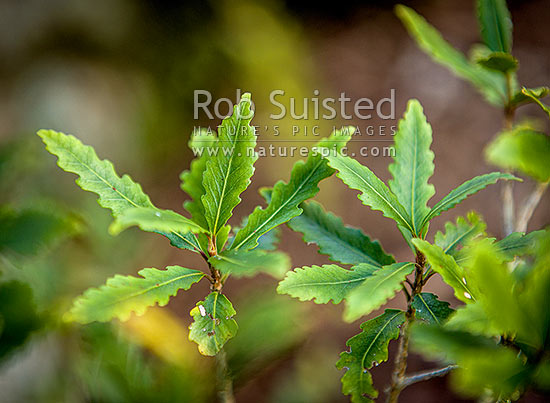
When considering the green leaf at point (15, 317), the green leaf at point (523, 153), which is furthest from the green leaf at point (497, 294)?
the green leaf at point (15, 317)

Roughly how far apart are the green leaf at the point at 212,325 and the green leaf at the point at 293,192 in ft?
0.34

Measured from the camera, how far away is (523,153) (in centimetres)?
63

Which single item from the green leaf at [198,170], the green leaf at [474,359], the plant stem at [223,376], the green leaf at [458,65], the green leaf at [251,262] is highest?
the green leaf at [458,65]

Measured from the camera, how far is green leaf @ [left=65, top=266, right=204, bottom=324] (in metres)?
0.69

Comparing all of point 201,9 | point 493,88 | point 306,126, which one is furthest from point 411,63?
point 493,88

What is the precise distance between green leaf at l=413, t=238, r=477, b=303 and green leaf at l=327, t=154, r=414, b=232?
86 mm

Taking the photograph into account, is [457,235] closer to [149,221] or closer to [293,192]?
[293,192]

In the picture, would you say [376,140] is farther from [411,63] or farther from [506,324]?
[506,324]

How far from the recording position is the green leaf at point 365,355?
0.80 metres

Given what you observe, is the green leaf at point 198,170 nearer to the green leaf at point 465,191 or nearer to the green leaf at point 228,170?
the green leaf at point 228,170

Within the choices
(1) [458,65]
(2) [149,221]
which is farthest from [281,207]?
(1) [458,65]

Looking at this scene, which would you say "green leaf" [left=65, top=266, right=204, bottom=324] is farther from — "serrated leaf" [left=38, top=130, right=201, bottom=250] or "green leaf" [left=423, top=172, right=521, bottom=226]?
"green leaf" [left=423, top=172, right=521, bottom=226]

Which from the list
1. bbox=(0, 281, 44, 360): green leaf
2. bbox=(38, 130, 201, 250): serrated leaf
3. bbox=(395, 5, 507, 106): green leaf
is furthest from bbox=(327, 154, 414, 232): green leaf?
bbox=(0, 281, 44, 360): green leaf

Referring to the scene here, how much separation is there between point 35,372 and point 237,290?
3.47ft
